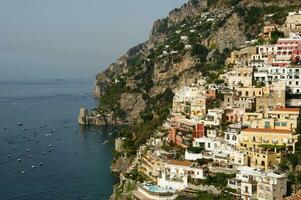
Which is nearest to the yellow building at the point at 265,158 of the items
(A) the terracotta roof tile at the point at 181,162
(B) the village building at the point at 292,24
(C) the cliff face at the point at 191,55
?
(A) the terracotta roof tile at the point at 181,162

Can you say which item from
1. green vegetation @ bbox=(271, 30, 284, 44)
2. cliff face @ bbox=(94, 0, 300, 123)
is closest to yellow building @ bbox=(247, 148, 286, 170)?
cliff face @ bbox=(94, 0, 300, 123)

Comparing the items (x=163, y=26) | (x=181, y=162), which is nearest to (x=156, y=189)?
(x=181, y=162)

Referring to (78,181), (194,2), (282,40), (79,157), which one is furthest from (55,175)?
(194,2)

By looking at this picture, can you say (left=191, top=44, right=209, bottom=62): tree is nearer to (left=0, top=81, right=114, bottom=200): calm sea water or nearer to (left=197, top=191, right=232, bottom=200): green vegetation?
(left=0, top=81, right=114, bottom=200): calm sea water

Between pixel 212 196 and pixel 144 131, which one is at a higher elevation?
pixel 144 131

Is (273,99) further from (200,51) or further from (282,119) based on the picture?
(200,51)

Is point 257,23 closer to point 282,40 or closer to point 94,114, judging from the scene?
point 282,40
